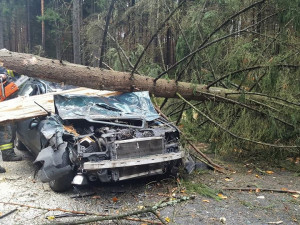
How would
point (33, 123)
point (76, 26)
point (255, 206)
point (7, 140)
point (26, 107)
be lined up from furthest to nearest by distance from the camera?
point (76, 26) < point (7, 140) < point (26, 107) < point (33, 123) < point (255, 206)

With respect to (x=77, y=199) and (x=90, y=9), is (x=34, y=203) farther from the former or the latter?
(x=90, y=9)

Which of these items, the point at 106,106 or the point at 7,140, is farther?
the point at 7,140

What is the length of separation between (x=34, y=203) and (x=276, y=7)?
4.99 metres

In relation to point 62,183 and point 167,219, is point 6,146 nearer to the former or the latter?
point 62,183

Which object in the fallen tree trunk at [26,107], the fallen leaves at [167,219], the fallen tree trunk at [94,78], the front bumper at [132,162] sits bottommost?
the fallen leaves at [167,219]

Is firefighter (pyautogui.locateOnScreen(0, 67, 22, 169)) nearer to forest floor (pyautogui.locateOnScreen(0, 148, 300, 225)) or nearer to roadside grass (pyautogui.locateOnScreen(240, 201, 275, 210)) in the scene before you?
forest floor (pyautogui.locateOnScreen(0, 148, 300, 225))

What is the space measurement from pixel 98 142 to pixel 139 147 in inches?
21.2

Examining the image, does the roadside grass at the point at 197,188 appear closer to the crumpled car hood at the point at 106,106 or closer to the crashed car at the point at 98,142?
the crashed car at the point at 98,142

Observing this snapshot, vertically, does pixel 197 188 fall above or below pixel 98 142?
below

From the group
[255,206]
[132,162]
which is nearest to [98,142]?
[132,162]

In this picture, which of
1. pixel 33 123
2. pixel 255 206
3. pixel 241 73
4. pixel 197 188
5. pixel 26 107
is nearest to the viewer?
pixel 255 206

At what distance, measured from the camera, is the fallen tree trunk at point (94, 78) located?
15.7 ft

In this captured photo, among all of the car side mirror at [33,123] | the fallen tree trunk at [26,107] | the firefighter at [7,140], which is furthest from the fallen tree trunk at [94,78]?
the firefighter at [7,140]

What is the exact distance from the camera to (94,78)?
17.4 feet
